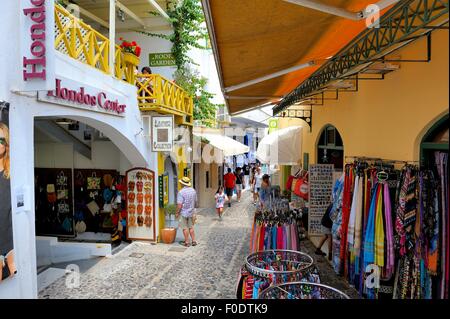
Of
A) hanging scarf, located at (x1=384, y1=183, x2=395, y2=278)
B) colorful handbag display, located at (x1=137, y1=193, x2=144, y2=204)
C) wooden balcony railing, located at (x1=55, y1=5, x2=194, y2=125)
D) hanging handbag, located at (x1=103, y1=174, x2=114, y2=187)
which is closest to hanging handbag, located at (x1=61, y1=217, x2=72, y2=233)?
hanging handbag, located at (x1=103, y1=174, x2=114, y2=187)

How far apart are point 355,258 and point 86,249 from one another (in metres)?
6.19

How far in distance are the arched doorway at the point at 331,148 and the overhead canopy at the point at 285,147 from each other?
175 cm

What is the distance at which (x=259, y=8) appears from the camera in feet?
11.6

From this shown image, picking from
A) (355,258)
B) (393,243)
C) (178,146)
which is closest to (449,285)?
(393,243)

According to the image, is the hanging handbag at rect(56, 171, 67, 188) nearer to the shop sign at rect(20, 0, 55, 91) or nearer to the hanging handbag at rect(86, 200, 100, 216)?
the hanging handbag at rect(86, 200, 100, 216)

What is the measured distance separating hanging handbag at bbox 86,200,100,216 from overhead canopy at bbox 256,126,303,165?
19.2ft

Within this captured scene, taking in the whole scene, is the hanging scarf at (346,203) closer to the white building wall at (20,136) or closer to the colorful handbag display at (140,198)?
the white building wall at (20,136)

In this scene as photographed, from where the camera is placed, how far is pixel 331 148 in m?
8.38

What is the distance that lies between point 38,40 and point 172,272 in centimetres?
506

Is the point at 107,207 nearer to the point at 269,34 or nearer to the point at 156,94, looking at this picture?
the point at 156,94

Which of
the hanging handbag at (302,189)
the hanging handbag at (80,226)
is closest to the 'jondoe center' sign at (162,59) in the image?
the hanging handbag at (80,226)

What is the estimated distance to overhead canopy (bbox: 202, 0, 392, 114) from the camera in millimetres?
3568

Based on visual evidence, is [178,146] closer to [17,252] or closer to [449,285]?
[17,252]
